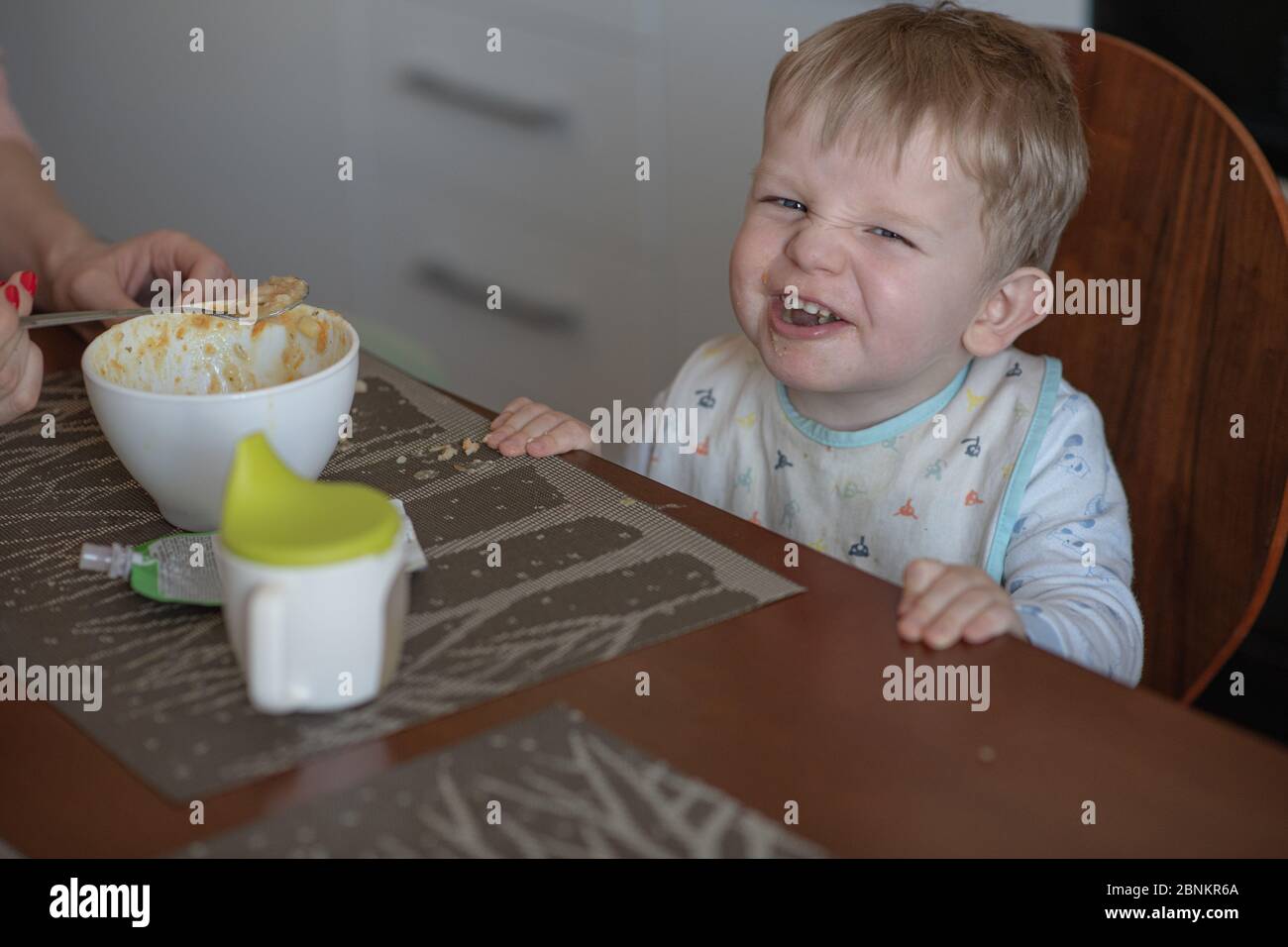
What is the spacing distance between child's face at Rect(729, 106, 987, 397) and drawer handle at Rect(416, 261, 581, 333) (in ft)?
4.39

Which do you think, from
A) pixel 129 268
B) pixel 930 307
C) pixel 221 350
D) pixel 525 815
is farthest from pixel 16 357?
pixel 930 307

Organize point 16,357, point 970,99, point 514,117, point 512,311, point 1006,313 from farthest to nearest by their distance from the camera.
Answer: point 512,311 < point 514,117 < point 1006,313 < point 970,99 < point 16,357

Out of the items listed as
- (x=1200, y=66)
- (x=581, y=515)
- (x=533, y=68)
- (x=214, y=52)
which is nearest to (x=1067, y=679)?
(x=581, y=515)

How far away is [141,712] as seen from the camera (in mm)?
718

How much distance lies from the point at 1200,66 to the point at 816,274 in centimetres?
88

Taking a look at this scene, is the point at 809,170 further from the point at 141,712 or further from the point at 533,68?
the point at 533,68

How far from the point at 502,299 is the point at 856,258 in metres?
1.57

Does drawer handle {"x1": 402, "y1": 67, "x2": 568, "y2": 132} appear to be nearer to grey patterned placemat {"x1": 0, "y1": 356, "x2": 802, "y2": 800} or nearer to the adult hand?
the adult hand

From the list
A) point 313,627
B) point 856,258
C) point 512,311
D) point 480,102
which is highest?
point 480,102

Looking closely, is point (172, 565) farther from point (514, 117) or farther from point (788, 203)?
point (514, 117)

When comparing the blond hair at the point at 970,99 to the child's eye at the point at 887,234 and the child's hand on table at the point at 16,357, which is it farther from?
the child's hand on table at the point at 16,357

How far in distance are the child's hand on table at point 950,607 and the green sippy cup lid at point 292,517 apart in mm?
284

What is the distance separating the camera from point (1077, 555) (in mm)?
1050

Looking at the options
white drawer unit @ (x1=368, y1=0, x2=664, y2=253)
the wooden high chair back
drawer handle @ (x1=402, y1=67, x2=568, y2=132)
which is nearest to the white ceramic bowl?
the wooden high chair back
